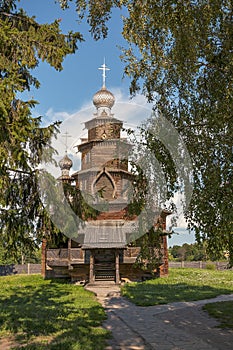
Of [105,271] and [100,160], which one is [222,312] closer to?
[105,271]

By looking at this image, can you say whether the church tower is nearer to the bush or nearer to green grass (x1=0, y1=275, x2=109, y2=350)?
green grass (x1=0, y1=275, x2=109, y2=350)

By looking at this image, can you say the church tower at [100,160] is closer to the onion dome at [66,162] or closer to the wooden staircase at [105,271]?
the onion dome at [66,162]

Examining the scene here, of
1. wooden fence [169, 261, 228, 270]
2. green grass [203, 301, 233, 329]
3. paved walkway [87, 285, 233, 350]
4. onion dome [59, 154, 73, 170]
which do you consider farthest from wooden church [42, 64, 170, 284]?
wooden fence [169, 261, 228, 270]

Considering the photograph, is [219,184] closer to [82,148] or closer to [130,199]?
[130,199]

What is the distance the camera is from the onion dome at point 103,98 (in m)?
30.6

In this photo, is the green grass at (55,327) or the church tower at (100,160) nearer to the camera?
the green grass at (55,327)

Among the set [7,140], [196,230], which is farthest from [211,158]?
[7,140]

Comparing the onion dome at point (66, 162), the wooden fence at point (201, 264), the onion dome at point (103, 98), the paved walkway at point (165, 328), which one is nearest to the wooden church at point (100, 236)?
the onion dome at point (103, 98)

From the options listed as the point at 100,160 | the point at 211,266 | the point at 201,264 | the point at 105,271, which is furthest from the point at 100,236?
the point at 201,264

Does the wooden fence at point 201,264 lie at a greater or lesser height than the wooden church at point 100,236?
lesser

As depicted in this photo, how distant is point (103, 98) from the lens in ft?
100

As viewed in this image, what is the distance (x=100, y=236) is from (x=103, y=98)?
38.8 feet

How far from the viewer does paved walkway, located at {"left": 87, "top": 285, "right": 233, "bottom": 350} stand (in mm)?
7816

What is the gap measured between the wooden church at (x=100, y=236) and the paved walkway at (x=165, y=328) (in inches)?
308
